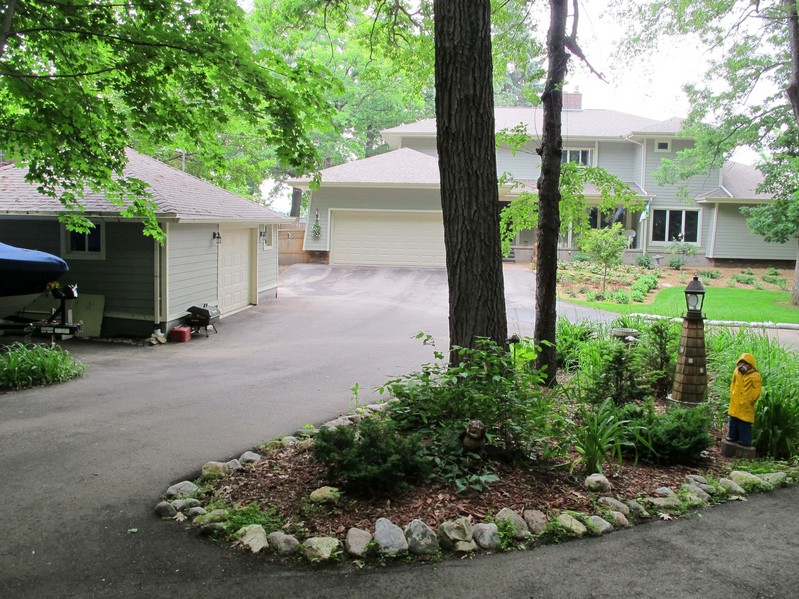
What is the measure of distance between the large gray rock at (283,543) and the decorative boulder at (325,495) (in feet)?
1.45

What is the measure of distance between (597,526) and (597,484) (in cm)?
56

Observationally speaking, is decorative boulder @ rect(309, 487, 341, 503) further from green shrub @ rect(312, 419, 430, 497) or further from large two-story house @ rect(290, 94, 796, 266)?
large two-story house @ rect(290, 94, 796, 266)

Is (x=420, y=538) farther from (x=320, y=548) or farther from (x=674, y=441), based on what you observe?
(x=674, y=441)

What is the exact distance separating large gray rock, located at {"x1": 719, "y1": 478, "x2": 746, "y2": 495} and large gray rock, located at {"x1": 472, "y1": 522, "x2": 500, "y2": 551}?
85.4 inches

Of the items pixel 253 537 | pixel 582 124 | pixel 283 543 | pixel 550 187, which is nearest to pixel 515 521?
pixel 283 543

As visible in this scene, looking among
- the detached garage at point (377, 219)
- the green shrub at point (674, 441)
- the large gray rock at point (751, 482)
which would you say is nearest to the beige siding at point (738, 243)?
the detached garage at point (377, 219)

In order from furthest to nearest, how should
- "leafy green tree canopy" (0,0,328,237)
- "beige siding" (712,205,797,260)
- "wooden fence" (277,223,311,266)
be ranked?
"beige siding" (712,205,797,260) → "wooden fence" (277,223,311,266) → "leafy green tree canopy" (0,0,328,237)

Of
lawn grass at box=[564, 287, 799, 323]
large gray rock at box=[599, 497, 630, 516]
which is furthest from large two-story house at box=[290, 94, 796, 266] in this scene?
large gray rock at box=[599, 497, 630, 516]

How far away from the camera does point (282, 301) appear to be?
19.1 m

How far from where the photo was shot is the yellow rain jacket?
18.5ft

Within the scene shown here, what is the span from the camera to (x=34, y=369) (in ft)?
29.7

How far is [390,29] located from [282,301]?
10.9 metres

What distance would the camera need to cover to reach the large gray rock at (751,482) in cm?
501

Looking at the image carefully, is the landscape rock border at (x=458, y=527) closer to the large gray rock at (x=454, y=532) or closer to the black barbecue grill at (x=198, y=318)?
the large gray rock at (x=454, y=532)
